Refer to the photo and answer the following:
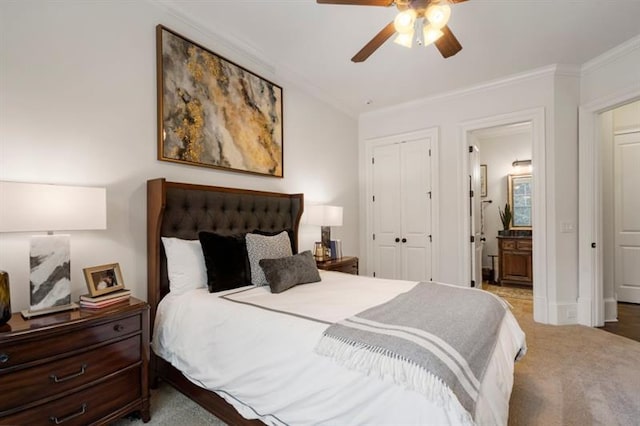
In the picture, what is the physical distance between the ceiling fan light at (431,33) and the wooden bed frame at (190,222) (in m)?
1.85

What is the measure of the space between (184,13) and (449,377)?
295cm

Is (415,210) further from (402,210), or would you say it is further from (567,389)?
(567,389)

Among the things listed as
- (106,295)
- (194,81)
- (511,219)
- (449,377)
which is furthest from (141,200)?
(511,219)

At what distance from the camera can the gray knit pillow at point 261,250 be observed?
2322 mm

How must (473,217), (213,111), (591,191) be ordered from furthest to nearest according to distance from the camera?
(473,217) < (591,191) < (213,111)

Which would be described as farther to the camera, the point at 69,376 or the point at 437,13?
the point at 437,13

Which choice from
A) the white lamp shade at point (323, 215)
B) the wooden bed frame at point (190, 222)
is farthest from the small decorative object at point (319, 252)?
the wooden bed frame at point (190, 222)

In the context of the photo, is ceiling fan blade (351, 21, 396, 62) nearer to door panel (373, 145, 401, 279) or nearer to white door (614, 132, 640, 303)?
door panel (373, 145, 401, 279)

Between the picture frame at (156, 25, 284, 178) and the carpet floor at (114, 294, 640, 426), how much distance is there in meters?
1.71

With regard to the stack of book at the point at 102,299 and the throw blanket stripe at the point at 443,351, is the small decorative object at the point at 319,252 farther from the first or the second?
the throw blanket stripe at the point at 443,351

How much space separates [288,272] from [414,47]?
2407mm

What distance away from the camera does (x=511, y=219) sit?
548 cm

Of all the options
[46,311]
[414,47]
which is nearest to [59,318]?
[46,311]

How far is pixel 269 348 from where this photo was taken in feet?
4.78
